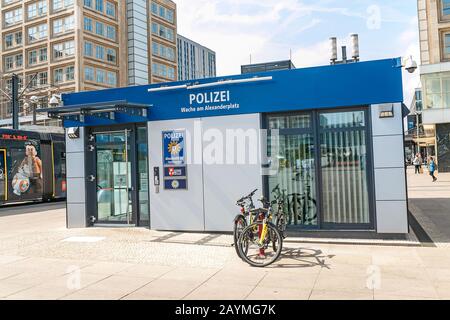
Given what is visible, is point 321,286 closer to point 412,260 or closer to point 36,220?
point 412,260

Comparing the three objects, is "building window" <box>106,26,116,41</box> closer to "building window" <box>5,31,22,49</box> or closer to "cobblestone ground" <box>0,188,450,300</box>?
"building window" <box>5,31,22,49</box>

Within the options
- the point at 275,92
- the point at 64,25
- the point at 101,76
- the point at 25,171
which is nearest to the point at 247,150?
the point at 275,92

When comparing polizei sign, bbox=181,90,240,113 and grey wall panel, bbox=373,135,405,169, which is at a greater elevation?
polizei sign, bbox=181,90,240,113

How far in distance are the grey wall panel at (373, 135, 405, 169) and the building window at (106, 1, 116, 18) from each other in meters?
59.6

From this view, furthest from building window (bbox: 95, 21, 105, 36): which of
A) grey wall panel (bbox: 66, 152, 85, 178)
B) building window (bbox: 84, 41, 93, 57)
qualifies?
grey wall panel (bbox: 66, 152, 85, 178)

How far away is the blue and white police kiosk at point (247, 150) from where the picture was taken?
8242mm

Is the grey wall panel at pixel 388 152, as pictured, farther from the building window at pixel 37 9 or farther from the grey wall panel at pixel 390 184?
the building window at pixel 37 9

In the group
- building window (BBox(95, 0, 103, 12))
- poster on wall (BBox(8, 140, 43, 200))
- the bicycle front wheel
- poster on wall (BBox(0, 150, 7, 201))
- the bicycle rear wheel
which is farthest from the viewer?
building window (BBox(95, 0, 103, 12))

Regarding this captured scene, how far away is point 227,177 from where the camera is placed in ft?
30.6

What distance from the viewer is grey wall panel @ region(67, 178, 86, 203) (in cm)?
1079

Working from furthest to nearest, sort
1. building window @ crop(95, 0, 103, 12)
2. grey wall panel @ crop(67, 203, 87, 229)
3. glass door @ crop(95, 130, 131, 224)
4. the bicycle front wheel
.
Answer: building window @ crop(95, 0, 103, 12) → grey wall panel @ crop(67, 203, 87, 229) → glass door @ crop(95, 130, 131, 224) → the bicycle front wheel

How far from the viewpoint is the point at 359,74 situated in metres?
8.33
